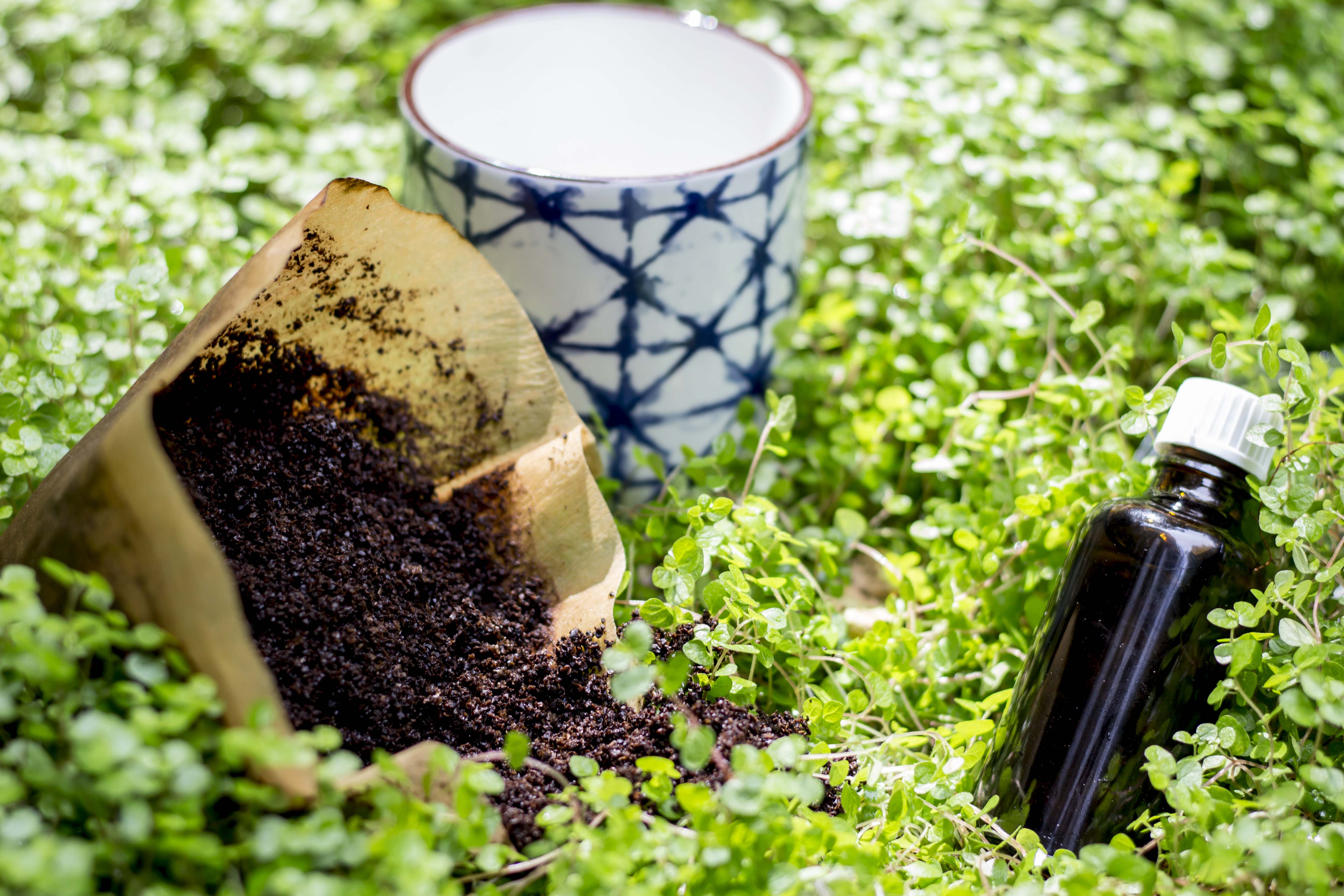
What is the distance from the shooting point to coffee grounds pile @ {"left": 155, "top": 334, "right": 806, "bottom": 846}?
507 millimetres

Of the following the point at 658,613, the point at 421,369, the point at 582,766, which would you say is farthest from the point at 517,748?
the point at 421,369

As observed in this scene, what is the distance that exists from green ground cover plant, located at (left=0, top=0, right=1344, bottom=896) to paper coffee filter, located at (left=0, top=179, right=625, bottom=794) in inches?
1.8

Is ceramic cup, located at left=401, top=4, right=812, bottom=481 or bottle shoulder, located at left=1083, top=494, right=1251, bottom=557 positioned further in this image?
ceramic cup, located at left=401, top=4, right=812, bottom=481

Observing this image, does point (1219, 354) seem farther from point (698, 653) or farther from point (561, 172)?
point (561, 172)

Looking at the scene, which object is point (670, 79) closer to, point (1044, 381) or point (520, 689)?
point (1044, 381)

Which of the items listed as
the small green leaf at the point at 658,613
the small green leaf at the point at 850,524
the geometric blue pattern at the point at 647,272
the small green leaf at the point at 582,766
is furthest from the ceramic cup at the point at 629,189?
the small green leaf at the point at 582,766

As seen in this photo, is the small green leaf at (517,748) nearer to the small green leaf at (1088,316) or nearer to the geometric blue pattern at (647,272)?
the geometric blue pattern at (647,272)

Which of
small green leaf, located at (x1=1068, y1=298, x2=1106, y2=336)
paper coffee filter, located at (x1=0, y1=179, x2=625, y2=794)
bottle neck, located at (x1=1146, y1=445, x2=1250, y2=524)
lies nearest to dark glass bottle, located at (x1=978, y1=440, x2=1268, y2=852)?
bottle neck, located at (x1=1146, y1=445, x2=1250, y2=524)

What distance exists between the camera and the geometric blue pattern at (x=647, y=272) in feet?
2.20

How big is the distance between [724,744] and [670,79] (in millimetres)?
647

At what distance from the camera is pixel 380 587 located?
22.0 inches

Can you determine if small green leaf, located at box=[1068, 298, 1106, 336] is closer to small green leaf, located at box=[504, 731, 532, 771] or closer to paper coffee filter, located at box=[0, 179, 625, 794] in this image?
paper coffee filter, located at box=[0, 179, 625, 794]

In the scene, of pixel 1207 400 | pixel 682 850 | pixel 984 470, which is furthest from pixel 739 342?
pixel 682 850

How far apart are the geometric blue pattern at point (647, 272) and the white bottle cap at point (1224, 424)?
0.32 meters
